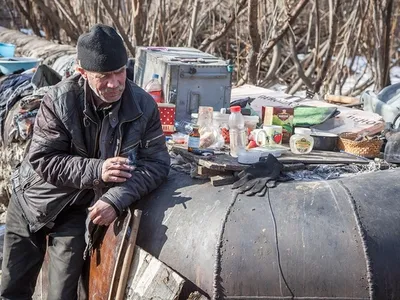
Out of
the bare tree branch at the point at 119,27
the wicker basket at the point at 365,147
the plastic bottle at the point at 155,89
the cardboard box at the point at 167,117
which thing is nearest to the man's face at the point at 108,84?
the cardboard box at the point at 167,117

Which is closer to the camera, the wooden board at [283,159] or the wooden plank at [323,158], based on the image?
the wooden board at [283,159]

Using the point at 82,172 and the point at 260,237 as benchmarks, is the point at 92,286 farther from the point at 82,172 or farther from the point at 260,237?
the point at 260,237

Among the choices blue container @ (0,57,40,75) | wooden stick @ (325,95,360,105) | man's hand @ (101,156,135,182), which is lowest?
blue container @ (0,57,40,75)

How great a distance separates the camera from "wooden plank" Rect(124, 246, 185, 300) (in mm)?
Result: 3158

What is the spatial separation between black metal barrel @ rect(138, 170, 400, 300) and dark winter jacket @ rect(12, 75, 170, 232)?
0.31 m

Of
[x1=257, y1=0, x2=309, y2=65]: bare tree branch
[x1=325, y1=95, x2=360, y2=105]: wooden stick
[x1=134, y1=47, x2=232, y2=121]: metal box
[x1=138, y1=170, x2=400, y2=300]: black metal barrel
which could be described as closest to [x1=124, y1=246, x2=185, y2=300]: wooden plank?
[x1=138, y1=170, x2=400, y2=300]: black metal barrel

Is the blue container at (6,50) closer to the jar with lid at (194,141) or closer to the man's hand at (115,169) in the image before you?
the jar with lid at (194,141)

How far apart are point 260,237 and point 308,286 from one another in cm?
32

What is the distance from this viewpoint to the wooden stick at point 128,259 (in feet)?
11.0

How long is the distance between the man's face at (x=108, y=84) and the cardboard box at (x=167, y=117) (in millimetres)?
1084

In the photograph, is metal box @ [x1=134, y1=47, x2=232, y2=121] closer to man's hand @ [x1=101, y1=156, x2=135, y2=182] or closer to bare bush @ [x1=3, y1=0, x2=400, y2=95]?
man's hand @ [x1=101, y1=156, x2=135, y2=182]

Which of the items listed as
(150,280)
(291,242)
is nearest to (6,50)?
(150,280)

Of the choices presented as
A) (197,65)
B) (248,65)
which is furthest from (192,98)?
(248,65)

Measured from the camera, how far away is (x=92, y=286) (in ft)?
11.7
